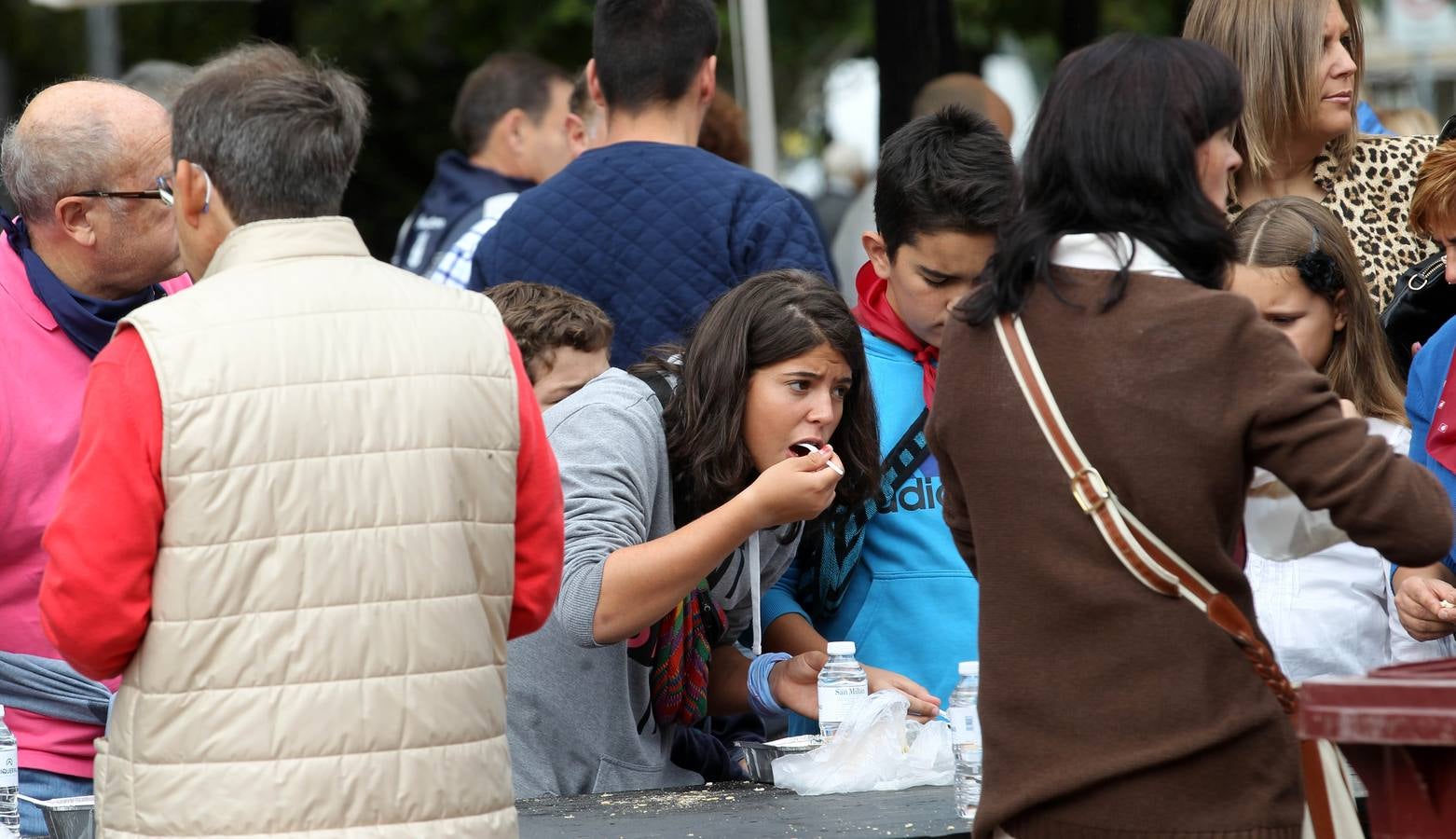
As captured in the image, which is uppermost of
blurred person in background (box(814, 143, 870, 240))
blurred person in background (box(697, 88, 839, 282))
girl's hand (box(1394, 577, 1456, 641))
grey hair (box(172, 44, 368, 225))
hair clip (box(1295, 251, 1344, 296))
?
grey hair (box(172, 44, 368, 225))

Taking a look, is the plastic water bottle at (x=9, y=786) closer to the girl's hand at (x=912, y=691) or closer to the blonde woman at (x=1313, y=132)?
the girl's hand at (x=912, y=691)

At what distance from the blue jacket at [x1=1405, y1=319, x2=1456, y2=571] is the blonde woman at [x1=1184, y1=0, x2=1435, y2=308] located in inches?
16.9

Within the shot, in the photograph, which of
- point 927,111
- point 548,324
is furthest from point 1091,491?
point 927,111

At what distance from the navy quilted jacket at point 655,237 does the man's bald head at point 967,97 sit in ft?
8.57

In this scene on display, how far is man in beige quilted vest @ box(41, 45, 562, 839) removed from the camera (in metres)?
2.33

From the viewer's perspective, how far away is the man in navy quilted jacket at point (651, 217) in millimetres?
4535

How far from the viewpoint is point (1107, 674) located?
2371mm

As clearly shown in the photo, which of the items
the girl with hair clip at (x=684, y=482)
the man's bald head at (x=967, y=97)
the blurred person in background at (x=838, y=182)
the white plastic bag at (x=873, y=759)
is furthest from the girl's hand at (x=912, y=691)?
the blurred person in background at (x=838, y=182)

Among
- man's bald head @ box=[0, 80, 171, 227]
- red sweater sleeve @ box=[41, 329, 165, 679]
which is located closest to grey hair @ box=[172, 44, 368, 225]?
red sweater sleeve @ box=[41, 329, 165, 679]

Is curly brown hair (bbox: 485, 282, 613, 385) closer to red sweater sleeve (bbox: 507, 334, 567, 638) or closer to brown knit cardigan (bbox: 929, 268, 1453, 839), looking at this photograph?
red sweater sleeve (bbox: 507, 334, 567, 638)

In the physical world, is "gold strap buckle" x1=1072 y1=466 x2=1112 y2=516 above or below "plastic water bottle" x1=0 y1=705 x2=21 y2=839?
above

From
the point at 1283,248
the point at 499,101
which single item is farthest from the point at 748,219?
the point at 499,101

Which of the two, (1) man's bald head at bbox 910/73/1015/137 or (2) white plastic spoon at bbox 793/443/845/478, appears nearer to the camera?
(2) white plastic spoon at bbox 793/443/845/478

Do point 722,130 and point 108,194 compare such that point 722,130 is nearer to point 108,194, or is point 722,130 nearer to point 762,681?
point 762,681
